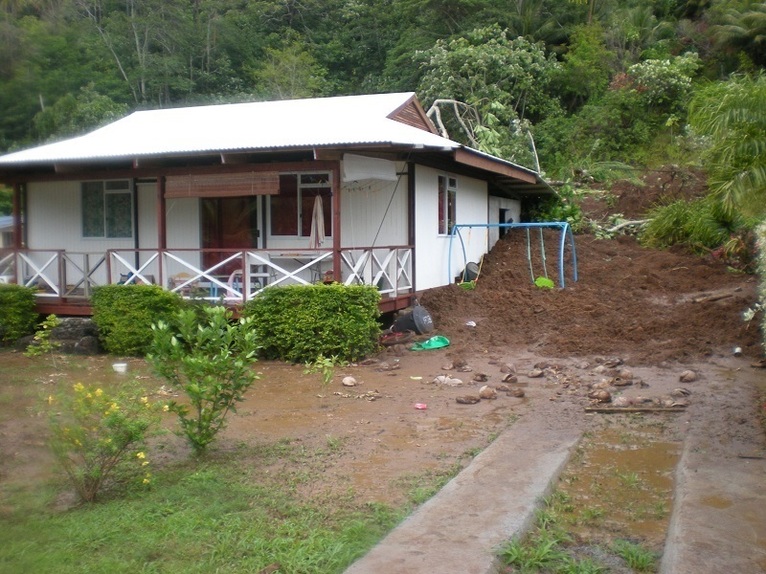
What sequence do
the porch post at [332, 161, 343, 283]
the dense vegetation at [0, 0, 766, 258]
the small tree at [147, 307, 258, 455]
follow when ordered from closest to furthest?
1. the small tree at [147, 307, 258, 455]
2. the porch post at [332, 161, 343, 283]
3. the dense vegetation at [0, 0, 766, 258]

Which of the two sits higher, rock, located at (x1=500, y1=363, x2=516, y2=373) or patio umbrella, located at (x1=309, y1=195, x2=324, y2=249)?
patio umbrella, located at (x1=309, y1=195, x2=324, y2=249)

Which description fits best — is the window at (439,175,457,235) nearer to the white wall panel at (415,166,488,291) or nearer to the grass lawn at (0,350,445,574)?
the white wall panel at (415,166,488,291)

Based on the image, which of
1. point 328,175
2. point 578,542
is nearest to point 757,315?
point 328,175

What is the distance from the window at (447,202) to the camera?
16.1 m

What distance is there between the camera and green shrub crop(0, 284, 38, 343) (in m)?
13.7

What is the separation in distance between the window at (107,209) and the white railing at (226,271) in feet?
1.99

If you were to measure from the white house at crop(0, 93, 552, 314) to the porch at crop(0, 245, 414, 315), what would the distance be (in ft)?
0.12

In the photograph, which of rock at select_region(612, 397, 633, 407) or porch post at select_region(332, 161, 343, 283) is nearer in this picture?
rock at select_region(612, 397, 633, 407)

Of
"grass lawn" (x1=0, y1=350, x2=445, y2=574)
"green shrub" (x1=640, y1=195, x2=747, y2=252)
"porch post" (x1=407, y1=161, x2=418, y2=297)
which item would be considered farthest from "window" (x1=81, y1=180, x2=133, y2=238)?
"green shrub" (x1=640, y1=195, x2=747, y2=252)

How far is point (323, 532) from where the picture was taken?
4879 millimetres

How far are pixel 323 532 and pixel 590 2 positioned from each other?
2939 centimetres

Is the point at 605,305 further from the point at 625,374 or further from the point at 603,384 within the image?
the point at 603,384

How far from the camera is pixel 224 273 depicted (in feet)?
49.5

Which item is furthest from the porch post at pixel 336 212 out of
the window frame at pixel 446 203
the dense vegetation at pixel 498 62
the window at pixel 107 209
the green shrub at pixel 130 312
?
the dense vegetation at pixel 498 62
